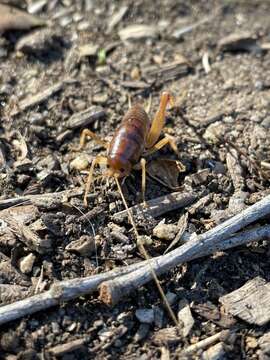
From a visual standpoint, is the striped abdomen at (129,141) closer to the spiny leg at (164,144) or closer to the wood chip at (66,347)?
the spiny leg at (164,144)

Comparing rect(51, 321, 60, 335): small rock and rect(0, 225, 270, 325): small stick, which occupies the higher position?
rect(0, 225, 270, 325): small stick

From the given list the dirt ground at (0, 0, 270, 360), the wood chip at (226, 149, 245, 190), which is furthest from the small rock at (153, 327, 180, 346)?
the wood chip at (226, 149, 245, 190)

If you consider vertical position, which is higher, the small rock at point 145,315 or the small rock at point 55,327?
the small rock at point 55,327

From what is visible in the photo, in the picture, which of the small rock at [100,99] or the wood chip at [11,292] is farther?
the small rock at [100,99]

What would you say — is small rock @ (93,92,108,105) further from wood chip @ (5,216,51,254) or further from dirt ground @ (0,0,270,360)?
wood chip @ (5,216,51,254)

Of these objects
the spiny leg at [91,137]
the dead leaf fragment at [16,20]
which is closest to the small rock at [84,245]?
the spiny leg at [91,137]

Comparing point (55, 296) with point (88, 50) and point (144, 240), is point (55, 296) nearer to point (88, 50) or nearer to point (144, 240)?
point (144, 240)

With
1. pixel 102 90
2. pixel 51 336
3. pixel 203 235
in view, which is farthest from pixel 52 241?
pixel 102 90
